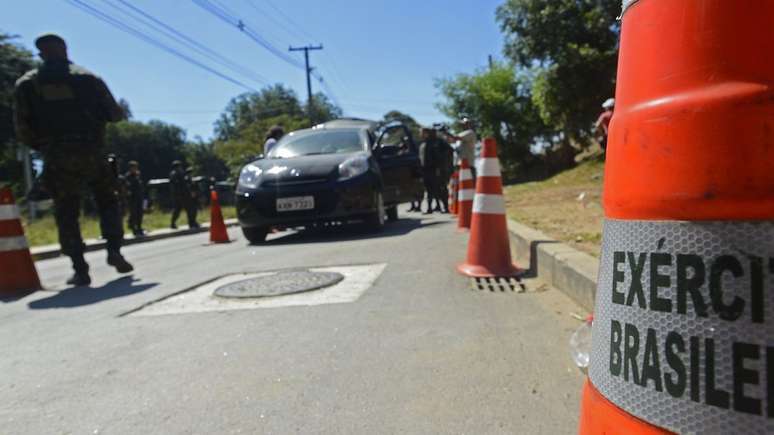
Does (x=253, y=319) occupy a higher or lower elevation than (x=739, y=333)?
lower

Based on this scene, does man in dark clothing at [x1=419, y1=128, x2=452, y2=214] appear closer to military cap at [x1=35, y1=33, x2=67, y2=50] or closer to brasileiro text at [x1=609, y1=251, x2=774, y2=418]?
military cap at [x1=35, y1=33, x2=67, y2=50]

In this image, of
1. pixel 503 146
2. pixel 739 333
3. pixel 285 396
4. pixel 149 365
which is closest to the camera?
pixel 739 333

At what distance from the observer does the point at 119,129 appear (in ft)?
222

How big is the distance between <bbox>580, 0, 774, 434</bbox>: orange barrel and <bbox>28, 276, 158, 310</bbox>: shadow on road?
402 cm

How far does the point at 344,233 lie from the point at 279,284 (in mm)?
3838

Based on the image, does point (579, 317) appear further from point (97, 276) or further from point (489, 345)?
point (97, 276)

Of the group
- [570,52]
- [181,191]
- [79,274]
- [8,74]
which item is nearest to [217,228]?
[79,274]

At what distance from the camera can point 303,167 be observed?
23.5ft

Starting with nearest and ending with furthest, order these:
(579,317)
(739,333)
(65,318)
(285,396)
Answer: (739,333)
(285,396)
(579,317)
(65,318)

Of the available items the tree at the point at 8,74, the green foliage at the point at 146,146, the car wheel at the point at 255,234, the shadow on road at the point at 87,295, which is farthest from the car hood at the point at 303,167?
the green foliage at the point at 146,146

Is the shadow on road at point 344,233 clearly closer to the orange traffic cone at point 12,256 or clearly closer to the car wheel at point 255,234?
the car wheel at point 255,234

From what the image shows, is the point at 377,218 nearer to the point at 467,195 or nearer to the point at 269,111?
the point at 467,195

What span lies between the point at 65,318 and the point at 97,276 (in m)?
2.14

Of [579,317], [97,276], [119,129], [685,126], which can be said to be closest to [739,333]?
[685,126]
